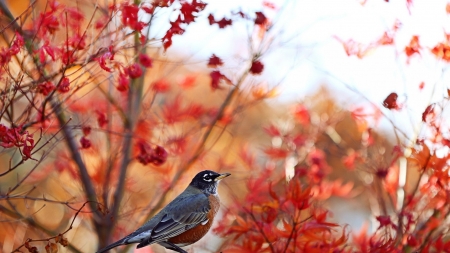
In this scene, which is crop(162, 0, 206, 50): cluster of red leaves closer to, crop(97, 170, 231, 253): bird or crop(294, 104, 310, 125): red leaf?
crop(97, 170, 231, 253): bird

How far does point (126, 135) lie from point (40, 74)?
1.24 m

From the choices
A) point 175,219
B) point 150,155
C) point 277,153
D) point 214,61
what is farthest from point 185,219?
point 277,153

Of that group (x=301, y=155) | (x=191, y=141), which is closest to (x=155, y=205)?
(x=191, y=141)

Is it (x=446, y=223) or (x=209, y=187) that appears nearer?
(x=446, y=223)

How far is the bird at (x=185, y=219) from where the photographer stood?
19.5 feet

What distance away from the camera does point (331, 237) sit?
17.6 ft

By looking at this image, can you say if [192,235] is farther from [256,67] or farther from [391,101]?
[391,101]

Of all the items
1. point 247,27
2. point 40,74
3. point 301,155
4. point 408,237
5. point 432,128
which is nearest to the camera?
point 40,74

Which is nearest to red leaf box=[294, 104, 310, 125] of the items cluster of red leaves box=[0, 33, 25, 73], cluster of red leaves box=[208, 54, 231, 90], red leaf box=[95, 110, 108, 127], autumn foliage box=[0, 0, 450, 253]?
autumn foliage box=[0, 0, 450, 253]

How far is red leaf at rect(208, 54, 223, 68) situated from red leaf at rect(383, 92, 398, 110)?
1.77m

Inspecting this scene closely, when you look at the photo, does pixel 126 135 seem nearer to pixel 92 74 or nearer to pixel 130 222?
pixel 92 74

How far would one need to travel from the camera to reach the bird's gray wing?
588cm

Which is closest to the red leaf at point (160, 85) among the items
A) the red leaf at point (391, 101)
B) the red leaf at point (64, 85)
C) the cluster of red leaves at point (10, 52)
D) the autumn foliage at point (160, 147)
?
the autumn foliage at point (160, 147)

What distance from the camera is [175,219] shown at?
620 cm
